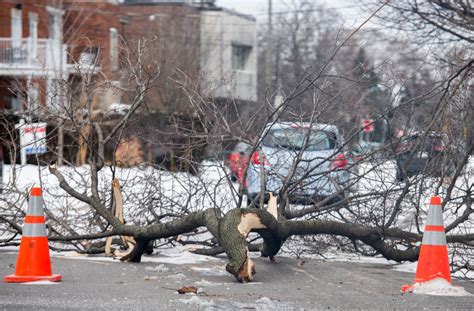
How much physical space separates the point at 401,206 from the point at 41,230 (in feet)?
14.1

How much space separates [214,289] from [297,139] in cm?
391

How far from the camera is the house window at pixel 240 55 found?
55.8m

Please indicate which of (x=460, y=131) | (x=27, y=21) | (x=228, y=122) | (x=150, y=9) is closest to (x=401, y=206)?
(x=460, y=131)

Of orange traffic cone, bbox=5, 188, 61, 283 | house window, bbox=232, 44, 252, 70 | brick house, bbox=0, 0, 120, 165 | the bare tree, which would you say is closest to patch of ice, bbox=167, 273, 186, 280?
the bare tree

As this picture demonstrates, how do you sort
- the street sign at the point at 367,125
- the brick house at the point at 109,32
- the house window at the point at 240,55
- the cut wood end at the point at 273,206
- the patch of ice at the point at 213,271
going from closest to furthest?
the patch of ice at the point at 213,271 < the cut wood end at the point at 273,206 < the street sign at the point at 367,125 < the brick house at the point at 109,32 < the house window at the point at 240,55

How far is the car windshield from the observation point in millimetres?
11391

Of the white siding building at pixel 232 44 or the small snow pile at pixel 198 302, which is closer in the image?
the small snow pile at pixel 198 302

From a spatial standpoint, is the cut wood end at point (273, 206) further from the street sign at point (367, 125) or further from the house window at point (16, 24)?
the house window at point (16, 24)

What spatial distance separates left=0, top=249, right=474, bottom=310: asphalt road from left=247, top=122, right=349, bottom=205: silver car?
3.28ft

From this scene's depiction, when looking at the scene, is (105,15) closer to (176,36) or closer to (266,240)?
(176,36)

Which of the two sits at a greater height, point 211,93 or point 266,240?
point 211,93

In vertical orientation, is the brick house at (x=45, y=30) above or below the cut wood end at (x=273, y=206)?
above

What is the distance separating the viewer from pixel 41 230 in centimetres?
853

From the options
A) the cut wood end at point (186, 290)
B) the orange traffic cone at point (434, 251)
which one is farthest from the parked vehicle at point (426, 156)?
the cut wood end at point (186, 290)
